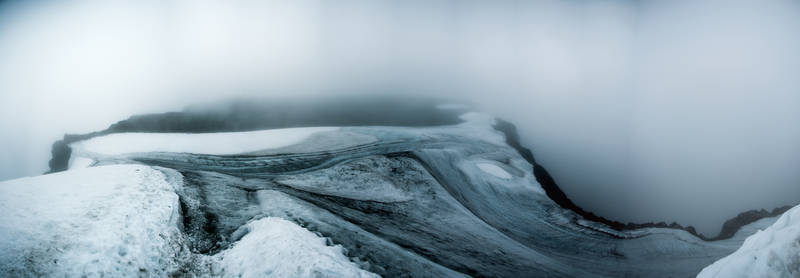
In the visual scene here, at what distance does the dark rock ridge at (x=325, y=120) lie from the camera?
16.8 meters

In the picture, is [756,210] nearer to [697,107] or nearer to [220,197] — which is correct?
[220,197]

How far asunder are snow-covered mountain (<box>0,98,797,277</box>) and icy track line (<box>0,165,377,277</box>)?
34 mm

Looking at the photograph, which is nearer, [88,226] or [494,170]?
[88,226]

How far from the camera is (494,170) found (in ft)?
62.0

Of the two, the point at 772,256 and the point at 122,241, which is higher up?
the point at 772,256

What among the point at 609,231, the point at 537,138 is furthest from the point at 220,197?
the point at 537,138

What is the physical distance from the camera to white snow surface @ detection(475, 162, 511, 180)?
18359 mm

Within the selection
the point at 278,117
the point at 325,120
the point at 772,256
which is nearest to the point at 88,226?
the point at 772,256

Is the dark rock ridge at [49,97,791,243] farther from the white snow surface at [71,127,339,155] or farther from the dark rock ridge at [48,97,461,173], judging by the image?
the white snow surface at [71,127,339,155]

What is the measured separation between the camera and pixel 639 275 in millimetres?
11484

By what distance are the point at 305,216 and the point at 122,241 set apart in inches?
163

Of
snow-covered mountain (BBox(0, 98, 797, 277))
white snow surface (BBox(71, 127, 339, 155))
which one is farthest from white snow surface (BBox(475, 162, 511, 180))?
white snow surface (BBox(71, 127, 339, 155))

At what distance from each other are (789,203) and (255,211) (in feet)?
82.0

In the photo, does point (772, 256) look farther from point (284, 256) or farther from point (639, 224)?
point (639, 224)
